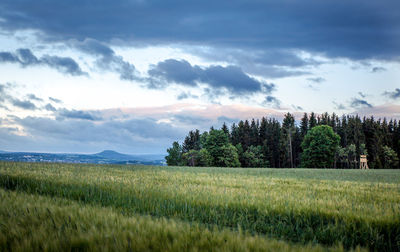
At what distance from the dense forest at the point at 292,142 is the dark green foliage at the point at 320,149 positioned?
48.8 feet

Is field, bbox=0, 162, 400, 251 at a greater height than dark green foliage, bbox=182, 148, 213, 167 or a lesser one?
greater

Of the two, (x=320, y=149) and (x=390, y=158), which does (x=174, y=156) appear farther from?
(x=390, y=158)

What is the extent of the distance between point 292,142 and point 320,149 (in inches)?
1396

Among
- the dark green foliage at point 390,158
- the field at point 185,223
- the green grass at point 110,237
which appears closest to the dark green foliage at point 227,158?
the dark green foliage at point 390,158

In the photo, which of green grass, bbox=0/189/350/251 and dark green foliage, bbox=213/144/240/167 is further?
dark green foliage, bbox=213/144/240/167

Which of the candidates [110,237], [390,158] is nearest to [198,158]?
[390,158]

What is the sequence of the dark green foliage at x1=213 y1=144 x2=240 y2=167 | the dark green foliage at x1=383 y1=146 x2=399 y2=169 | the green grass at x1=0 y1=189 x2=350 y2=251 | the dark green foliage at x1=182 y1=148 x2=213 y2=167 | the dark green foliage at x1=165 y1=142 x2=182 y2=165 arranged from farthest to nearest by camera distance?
the dark green foliage at x1=165 y1=142 x2=182 y2=165, the dark green foliage at x1=383 y1=146 x2=399 y2=169, the dark green foliage at x1=182 y1=148 x2=213 y2=167, the dark green foliage at x1=213 y1=144 x2=240 y2=167, the green grass at x1=0 y1=189 x2=350 y2=251

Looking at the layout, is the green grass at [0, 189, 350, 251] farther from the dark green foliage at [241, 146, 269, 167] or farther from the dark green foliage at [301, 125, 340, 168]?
the dark green foliage at [241, 146, 269, 167]

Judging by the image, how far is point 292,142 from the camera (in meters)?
118

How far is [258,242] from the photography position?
278cm

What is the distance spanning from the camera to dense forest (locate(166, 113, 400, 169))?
103 meters

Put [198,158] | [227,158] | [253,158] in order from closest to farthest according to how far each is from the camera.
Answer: [227,158], [198,158], [253,158]

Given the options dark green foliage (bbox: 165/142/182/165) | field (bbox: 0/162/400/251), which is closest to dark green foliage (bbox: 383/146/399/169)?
dark green foliage (bbox: 165/142/182/165)

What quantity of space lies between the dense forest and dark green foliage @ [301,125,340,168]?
1487 cm
